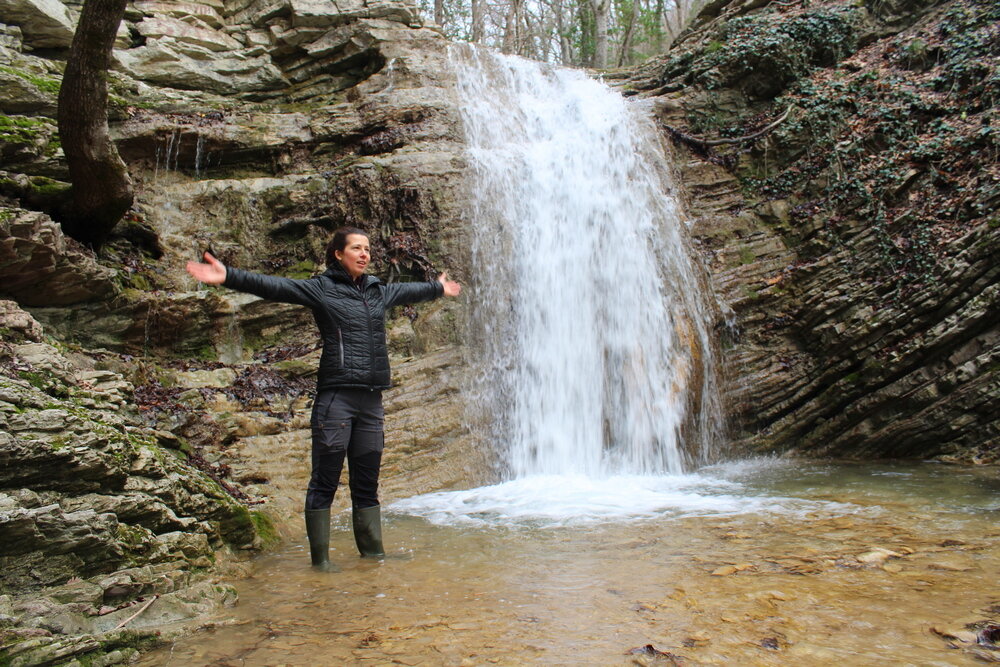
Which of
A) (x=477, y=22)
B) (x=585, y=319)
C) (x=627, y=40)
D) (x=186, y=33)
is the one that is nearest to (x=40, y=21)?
(x=186, y=33)

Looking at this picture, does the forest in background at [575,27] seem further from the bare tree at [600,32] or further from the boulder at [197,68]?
the boulder at [197,68]

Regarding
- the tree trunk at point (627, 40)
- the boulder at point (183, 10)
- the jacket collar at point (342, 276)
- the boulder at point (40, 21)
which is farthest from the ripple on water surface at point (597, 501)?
the tree trunk at point (627, 40)

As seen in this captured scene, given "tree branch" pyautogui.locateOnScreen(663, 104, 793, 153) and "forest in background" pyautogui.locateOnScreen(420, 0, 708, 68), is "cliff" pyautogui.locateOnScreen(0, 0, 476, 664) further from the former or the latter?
"forest in background" pyautogui.locateOnScreen(420, 0, 708, 68)

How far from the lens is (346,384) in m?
3.93

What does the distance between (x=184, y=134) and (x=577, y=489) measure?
6.92m

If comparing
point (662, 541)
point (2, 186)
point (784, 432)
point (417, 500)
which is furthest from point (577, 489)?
point (2, 186)

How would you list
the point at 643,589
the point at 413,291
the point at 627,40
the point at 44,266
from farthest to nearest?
the point at 627,40
the point at 44,266
the point at 413,291
the point at 643,589

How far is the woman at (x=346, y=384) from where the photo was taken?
3902 millimetres

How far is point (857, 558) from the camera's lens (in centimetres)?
349

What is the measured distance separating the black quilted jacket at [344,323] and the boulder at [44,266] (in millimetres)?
3459

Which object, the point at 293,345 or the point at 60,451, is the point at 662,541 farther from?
the point at 293,345

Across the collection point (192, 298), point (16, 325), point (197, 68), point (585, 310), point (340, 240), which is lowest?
point (585, 310)

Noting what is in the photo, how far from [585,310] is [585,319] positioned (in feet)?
0.40

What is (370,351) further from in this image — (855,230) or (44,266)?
(855,230)
